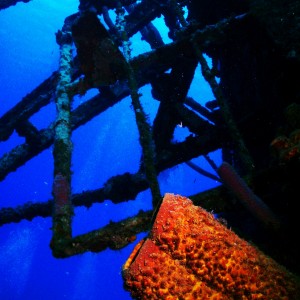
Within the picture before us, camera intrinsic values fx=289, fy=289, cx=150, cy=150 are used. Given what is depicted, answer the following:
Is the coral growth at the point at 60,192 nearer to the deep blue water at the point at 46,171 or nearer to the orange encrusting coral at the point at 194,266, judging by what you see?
the orange encrusting coral at the point at 194,266

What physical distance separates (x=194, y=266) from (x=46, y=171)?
245 feet

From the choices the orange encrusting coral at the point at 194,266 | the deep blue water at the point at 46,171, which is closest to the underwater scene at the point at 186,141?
the orange encrusting coral at the point at 194,266

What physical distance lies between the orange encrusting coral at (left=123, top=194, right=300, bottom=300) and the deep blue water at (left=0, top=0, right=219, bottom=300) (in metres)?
60.1

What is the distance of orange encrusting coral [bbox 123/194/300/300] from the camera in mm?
997

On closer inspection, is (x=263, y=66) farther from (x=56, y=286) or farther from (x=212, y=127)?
(x=56, y=286)

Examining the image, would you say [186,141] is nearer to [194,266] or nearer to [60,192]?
[60,192]

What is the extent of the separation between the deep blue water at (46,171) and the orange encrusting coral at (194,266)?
60.1 m

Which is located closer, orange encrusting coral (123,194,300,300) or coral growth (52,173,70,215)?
orange encrusting coral (123,194,300,300)

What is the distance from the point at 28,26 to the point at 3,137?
62.9 metres

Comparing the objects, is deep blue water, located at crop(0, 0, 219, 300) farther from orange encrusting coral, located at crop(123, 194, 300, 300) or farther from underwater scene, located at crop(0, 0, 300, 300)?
orange encrusting coral, located at crop(123, 194, 300, 300)

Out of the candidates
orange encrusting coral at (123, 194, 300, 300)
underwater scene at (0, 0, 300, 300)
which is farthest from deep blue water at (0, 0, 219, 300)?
orange encrusting coral at (123, 194, 300, 300)

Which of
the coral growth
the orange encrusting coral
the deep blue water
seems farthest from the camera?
the deep blue water

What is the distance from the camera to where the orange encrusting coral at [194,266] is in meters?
1.00

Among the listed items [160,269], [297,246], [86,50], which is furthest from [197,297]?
[86,50]
